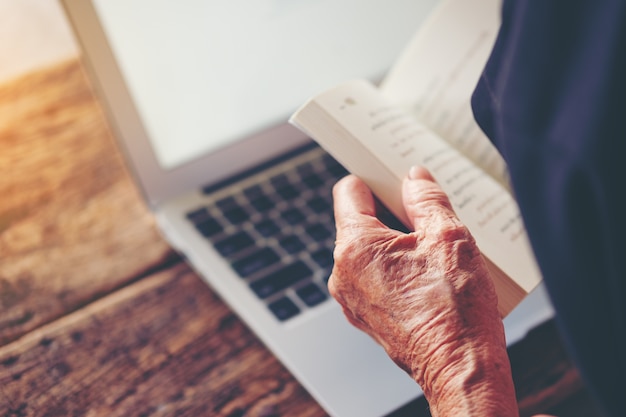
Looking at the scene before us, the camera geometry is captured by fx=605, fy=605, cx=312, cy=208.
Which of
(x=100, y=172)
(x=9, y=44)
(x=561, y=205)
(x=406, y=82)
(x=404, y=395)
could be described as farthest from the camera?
(x=9, y=44)

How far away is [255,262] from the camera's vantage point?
0.61 meters

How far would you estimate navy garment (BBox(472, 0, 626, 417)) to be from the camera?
28cm

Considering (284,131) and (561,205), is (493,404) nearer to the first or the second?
(561,205)

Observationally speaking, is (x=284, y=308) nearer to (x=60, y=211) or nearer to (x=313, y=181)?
(x=313, y=181)

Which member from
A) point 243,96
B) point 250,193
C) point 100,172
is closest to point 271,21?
point 243,96

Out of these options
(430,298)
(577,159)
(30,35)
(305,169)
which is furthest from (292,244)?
(30,35)

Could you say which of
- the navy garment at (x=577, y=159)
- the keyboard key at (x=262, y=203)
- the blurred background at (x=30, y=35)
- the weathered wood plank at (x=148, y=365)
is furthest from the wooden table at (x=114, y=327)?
the blurred background at (x=30, y=35)

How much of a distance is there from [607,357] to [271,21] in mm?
472

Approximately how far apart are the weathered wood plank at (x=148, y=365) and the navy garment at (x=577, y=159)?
27cm

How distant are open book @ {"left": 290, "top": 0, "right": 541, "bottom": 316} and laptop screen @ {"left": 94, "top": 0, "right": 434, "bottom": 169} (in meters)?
0.10

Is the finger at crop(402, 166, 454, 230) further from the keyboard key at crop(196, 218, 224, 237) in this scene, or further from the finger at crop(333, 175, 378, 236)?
the keyboard key at crop(196, 218, 224, 237)

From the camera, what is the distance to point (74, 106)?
0.87 metres

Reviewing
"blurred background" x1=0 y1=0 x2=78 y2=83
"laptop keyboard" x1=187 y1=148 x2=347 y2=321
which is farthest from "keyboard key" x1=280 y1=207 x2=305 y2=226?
"blurred background" x1=0 y1=0 x2=78 y2=83

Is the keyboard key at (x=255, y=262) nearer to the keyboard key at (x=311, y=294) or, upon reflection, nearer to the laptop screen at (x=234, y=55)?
the keyboard key at (x=311, y=294)
